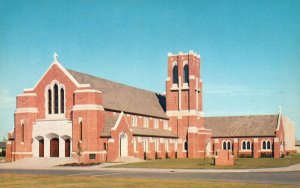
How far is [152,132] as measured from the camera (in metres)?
82.9

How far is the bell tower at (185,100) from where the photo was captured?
89500 millimetres

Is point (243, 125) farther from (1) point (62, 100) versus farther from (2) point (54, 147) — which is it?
(2) point (54, 147)

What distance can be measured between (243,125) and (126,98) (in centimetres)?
2756

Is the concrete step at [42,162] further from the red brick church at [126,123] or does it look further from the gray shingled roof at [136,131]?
the gray shingled roof at [136,131]

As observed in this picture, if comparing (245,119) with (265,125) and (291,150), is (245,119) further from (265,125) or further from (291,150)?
(291,150)

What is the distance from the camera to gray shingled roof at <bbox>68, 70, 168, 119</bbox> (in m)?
73.1

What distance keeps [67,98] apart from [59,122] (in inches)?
139

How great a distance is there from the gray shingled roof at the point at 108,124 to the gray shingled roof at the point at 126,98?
5.47 ft

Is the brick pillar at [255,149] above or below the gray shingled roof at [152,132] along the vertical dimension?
below

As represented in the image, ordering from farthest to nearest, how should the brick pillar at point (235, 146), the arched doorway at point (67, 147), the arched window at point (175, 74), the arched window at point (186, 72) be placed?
1. the brick pillar at point (235, 146)
2. the arched window at point (175, 74)
3. the arched window at point (186, 72)
4. the arched doorway at point (67, 147)

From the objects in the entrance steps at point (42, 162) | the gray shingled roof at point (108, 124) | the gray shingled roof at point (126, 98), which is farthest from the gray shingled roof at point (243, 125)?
the entrance steps at point (42, 162)

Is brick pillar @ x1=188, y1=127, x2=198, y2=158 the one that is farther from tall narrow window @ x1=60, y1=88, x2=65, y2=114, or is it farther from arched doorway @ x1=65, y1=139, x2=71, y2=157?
tall narrow window @ x1=60, y1=88, x2=65, y2=114

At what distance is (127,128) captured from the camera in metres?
70.9


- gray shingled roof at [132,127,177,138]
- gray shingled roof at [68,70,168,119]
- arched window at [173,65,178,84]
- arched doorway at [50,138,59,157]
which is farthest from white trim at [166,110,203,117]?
arched doorway at [50,138,59,157]
